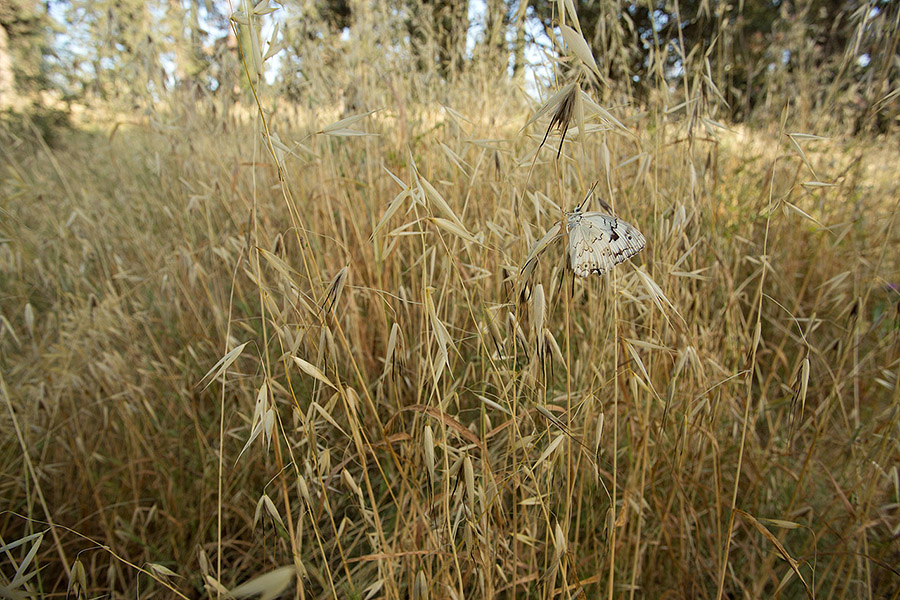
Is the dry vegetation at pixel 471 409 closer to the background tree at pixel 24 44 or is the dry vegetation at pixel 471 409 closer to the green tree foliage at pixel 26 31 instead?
the background tree at pixel 24 44

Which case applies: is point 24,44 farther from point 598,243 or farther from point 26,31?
point 598,243

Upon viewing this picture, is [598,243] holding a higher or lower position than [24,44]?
lower

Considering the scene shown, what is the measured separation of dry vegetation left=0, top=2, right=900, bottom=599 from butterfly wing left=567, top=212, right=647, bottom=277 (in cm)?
6

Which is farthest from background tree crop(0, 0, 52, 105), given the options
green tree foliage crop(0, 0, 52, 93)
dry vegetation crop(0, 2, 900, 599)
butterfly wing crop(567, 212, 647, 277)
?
butterfly wing crop(567, 212, 647, 277)

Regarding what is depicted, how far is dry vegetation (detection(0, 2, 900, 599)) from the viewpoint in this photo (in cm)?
65

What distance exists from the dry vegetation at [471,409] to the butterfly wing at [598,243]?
0.06 meters

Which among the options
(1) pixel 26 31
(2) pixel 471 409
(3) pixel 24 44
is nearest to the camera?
(2) pixel 471 409

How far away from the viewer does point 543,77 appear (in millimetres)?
1133

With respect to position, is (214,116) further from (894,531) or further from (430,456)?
(894,531)

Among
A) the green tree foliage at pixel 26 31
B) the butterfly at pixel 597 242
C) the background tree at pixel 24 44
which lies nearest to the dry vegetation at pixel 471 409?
the butterfly at pixel 597 242

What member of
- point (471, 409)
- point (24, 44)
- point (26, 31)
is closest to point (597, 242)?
point (471, 409)

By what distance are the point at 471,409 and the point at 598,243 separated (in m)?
0.37

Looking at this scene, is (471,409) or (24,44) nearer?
(471,409)

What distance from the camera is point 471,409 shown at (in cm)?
77
